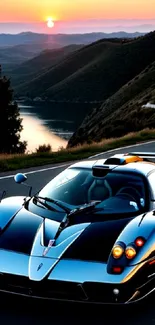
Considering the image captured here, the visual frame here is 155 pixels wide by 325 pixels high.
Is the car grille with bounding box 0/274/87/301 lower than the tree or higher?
higher

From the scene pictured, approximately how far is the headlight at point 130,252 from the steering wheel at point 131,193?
1.07 meters

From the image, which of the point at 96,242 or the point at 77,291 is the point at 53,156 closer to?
the point at 96,242

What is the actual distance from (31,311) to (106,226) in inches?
48.3

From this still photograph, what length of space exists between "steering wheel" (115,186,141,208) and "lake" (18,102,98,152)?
45665 millimetres

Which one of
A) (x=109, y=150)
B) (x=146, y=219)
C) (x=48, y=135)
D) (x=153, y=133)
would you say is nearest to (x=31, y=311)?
(x=146, y=219)

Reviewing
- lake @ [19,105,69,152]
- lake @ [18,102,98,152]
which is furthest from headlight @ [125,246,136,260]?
lake @ [19,105,69,152]

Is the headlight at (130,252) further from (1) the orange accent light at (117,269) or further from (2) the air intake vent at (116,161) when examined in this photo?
(2) the air intake vent at (116,161)

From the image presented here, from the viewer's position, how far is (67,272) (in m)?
5.58

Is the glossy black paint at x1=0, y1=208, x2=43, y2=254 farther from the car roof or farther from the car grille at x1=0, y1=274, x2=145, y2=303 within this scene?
the car roof

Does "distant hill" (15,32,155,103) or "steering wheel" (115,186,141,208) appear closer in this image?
"steering wheel" (115,186,141,208)

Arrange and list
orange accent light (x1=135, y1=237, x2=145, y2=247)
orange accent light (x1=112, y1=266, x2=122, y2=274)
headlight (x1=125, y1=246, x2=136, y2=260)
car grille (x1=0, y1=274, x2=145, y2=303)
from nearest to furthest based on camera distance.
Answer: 1. car grille (x1=0, y1=274, x2=145, y2=303)
2. orange accent light (x1=112, y1=266, x2=122, y2=274)
3. headlight (x1=125, y1=246, x2=136, y2=260)
4. orange accent light (x1=135, y1=237, x2=145, y2=247)

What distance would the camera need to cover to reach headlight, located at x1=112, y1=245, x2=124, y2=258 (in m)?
5.77

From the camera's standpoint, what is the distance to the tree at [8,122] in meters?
58.7

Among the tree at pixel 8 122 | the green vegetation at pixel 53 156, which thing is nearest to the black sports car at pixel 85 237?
the green vegetation at pixel 53 156
